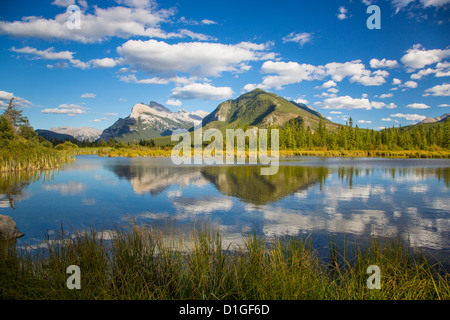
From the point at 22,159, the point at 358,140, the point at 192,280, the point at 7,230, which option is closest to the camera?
the point at 192,280

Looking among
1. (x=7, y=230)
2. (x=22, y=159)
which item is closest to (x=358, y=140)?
(x=22, y=159)

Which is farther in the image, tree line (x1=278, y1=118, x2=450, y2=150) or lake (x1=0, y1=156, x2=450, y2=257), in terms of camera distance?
tree line (x1=278, y1=118, x2=450, y2=150)

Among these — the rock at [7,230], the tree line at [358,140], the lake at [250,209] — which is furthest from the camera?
the tree line at [358,140]

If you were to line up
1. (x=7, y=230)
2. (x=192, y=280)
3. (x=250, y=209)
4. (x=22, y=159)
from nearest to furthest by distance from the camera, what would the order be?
(x=192, y=280), (x=7, y=230), (x=250, y=209), (x=22, y=159)

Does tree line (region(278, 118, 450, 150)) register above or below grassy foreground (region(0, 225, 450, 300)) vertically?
above

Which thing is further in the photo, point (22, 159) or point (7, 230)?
point (22, 159)

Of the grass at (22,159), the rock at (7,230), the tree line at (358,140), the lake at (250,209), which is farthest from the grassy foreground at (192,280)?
the tree line at (358,140)

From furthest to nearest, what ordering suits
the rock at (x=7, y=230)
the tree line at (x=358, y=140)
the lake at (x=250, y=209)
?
the tree line at (x=358, y=140), the lake at (x=250, y=209), the rock at (x=7, y=230)

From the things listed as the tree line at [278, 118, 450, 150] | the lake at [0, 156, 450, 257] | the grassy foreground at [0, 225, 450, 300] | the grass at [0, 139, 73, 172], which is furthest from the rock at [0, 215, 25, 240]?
the tree line at [278, 118, 450, 150]

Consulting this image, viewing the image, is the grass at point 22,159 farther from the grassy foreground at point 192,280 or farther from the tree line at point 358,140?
the tree line at point 358,140

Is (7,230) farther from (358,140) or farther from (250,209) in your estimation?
(358,140)

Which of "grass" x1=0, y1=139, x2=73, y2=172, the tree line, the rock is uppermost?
the tree line

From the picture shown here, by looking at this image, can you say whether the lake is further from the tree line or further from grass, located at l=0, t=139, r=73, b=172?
the tree line

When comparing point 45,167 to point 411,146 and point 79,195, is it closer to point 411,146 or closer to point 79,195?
point 79,195
